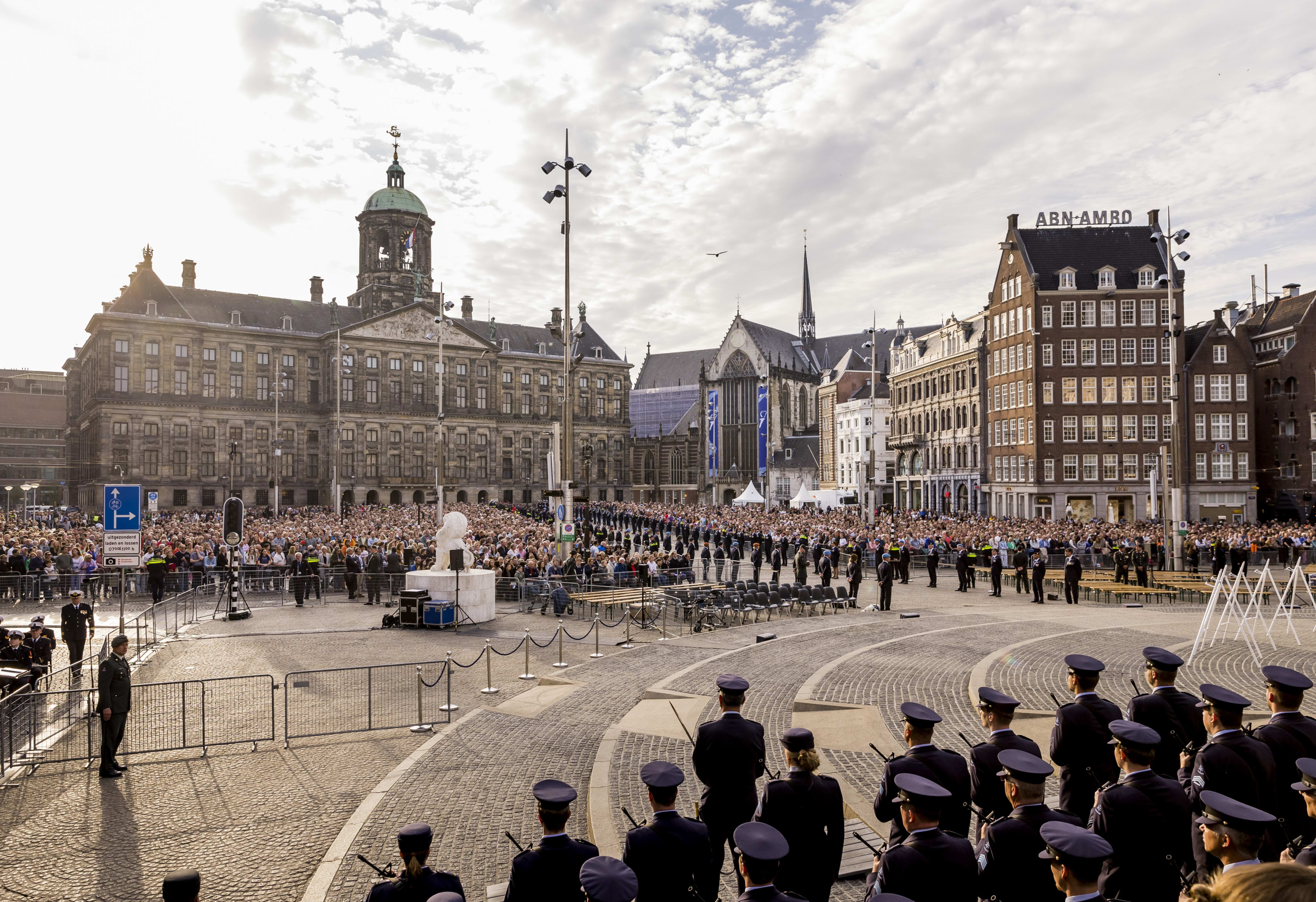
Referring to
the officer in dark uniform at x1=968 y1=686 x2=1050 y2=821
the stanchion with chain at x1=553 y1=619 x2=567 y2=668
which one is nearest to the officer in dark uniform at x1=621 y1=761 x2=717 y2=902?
the officer in dark uniform at x1=968 y1=686 x2=1050 y2=821

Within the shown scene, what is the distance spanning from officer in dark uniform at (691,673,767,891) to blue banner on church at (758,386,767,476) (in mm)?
98550

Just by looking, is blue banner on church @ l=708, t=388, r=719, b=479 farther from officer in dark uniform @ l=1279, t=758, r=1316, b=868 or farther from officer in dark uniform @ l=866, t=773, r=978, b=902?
officer in dark uniform @ l=866, t=773, r=978, b=902

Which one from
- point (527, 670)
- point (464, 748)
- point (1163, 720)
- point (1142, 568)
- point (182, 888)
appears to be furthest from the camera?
point (1142, 568)

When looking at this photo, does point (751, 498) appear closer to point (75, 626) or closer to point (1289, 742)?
point (75, 626)

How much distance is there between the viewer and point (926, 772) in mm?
5141

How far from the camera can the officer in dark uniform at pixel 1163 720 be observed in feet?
20.9

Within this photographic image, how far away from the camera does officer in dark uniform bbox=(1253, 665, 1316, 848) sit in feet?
18.2

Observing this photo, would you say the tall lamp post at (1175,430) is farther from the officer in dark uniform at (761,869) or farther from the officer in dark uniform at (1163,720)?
the officer in dark uniform at (761,869)

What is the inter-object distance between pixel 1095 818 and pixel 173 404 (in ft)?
293

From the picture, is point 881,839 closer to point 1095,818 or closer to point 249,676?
point 1095,818

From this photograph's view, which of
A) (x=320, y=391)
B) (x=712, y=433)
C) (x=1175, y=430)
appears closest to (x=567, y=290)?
(x=1175, y=430)

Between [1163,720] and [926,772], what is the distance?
8.86 feet

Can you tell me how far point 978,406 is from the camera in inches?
2393

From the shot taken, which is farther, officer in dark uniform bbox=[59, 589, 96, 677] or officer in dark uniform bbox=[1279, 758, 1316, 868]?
officer in dark uniform bbox=[59, 589, 96, 677]
